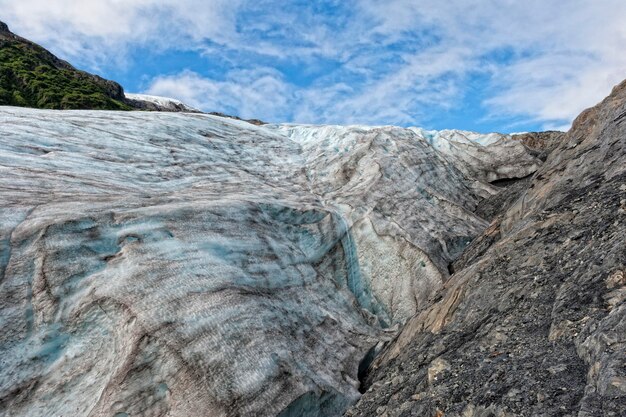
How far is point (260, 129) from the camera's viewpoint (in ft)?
72.4

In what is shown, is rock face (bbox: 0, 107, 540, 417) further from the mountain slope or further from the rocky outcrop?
the rocky outcrop

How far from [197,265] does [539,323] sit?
587cm

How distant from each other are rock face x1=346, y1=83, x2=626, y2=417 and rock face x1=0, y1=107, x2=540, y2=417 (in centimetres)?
156

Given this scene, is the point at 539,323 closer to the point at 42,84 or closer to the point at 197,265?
the point at 197,265

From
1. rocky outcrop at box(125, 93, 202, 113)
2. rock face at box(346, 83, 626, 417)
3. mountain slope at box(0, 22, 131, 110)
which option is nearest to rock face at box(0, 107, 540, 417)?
rock face at box(346, 83, 626, 417)

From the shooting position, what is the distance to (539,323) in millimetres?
6156

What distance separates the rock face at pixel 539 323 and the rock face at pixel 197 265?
1563 mm

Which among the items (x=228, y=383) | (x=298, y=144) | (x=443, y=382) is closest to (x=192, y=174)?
(x=298, y=144)

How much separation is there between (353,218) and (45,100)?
154 feet

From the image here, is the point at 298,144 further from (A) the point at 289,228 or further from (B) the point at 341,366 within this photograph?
(B) the point at 341,366

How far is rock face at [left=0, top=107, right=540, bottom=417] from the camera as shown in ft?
23.3

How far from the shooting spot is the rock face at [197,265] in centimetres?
711

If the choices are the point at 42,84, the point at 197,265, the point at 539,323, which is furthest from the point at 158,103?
the point at 539,323

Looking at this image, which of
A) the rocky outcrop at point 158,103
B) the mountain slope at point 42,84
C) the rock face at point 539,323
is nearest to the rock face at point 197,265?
the rock face at point 539,323
